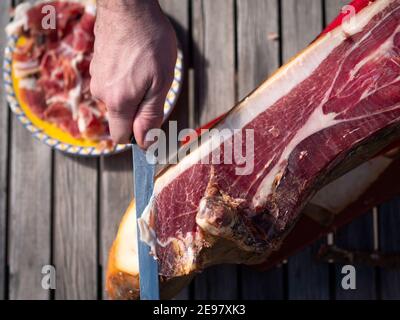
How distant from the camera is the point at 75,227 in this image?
2512 mm

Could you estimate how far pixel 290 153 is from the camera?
1.73 meters

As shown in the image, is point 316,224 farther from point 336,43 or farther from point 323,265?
point 336,43

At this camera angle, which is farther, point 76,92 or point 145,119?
point 76,92

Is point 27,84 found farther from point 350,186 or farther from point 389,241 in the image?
point 389,241

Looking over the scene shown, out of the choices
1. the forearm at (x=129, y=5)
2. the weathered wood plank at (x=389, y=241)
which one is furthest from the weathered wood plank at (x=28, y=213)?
the weathered wood plank at (x=389, y=241)

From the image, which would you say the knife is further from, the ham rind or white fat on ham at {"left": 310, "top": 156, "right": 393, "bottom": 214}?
white fat on ham at {"left": 310, "top": 156, "right": 393, "bottom": 214}

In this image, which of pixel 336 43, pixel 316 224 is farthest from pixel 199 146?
pixel 316 224

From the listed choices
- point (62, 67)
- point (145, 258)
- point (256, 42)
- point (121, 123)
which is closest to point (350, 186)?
point (256, 42)

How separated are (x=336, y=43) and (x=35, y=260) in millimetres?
1720

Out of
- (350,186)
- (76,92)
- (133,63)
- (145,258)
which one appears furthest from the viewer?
(76,92)

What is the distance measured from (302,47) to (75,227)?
4.67 feet
